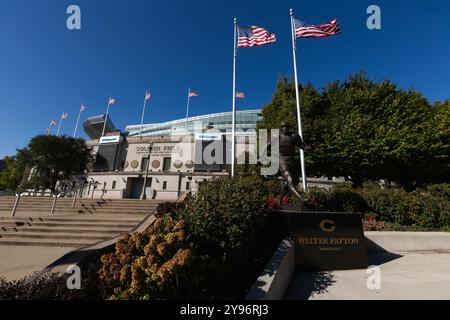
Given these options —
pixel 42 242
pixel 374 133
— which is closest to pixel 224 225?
pixel 42 242

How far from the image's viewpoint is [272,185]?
1177 cm

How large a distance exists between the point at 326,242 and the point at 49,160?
41.7 m

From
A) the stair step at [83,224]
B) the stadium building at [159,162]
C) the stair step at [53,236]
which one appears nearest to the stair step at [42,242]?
the stair step at [53,236]

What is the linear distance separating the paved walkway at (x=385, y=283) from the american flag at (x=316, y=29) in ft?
44.8

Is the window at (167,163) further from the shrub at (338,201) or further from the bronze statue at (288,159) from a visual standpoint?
the bronze statue at (288,159)

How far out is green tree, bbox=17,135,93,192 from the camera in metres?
34.1

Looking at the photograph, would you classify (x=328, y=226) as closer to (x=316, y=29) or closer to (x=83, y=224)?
(x=83, y=224)

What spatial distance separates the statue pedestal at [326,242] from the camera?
5.27 metres

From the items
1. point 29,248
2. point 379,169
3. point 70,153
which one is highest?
point 70,153
